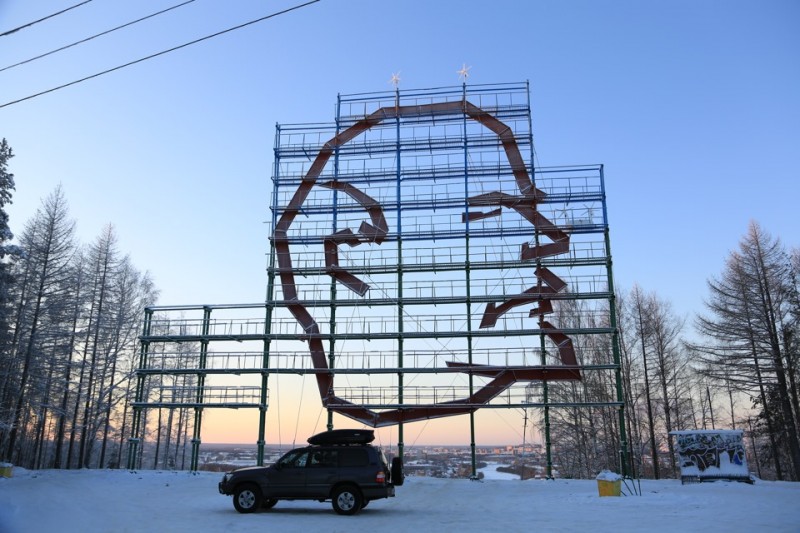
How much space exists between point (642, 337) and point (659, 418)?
16.4ft

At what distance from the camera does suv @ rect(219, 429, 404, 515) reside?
13820 mm

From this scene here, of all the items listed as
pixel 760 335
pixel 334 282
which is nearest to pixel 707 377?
pixel 760 335

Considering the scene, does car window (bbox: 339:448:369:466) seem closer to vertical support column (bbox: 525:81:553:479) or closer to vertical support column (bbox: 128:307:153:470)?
vertical support column (bbox: 525:81:553:479)

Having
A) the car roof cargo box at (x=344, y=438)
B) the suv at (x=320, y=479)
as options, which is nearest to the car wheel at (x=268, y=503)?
the suv at (x=320, y=479)

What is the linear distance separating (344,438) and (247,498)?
271cm

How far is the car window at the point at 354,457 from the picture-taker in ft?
46.2

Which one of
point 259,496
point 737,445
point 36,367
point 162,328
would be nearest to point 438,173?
point 162,328

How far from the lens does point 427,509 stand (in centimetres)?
1484

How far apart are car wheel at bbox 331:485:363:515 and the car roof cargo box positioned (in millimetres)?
1192

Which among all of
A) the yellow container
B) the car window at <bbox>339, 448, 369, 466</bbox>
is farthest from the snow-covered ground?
the car window at <bbox>339, 448, 369, 466</bbox>

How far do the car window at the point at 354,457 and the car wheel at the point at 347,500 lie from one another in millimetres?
552

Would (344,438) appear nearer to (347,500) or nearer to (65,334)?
(347,500)

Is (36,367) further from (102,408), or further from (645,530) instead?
(645,530)

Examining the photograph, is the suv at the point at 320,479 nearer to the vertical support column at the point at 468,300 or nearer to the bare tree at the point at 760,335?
the vertical support column at the point at 468,300
